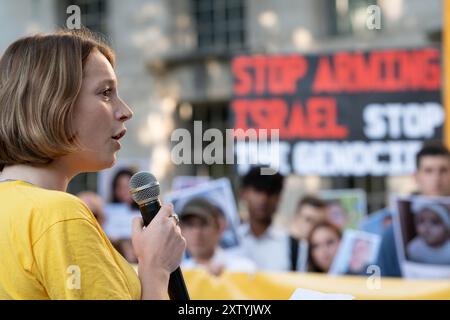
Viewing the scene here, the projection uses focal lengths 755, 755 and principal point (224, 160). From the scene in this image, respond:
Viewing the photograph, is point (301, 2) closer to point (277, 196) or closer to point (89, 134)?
point (277, 196)

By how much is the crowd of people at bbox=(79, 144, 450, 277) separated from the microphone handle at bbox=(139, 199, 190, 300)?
3523mm

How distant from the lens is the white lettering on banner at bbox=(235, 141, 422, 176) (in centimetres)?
631

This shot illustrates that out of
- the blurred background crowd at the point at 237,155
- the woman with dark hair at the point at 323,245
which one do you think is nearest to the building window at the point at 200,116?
the blurred background crowd at the point at 237,155

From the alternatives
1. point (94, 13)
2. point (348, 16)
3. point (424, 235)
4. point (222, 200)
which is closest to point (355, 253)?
point (424, 235)

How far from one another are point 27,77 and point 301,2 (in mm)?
9322

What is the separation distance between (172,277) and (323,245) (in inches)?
189

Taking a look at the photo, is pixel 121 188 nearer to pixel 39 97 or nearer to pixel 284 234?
pixel 284 234

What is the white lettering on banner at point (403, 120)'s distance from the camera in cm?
619

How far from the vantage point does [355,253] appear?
6.03 meters

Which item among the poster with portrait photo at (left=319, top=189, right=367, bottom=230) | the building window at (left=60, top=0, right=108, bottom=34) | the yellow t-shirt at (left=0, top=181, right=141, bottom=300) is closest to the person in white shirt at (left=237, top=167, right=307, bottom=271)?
the poster with portrait photo at (left=319, top=189, right=367, bottom=230)

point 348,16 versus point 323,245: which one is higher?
point 348,16

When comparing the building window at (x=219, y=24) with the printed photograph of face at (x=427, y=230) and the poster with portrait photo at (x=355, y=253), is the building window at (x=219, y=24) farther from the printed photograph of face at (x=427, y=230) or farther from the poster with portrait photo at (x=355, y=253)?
the printed photograph of face at (x=427, y=230)

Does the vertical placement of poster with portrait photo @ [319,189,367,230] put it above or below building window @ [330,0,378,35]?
below

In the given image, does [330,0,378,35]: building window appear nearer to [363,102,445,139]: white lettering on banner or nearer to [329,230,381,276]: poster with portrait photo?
[363,102,445,139]: white lettering on banner
